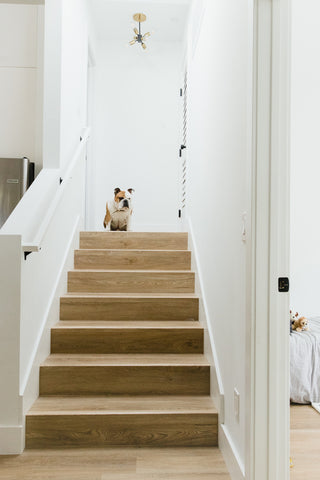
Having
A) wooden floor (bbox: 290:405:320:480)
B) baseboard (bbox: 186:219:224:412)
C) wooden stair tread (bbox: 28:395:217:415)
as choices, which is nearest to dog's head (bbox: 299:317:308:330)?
wooden floor (bbox: 290:405:320:480)

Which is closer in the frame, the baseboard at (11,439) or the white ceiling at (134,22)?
the baseboard at (11,439)

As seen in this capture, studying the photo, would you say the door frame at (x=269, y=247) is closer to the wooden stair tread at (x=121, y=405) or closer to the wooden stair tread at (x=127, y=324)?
the wooden stair tread at (x=121, y=405)

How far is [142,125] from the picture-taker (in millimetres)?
5418

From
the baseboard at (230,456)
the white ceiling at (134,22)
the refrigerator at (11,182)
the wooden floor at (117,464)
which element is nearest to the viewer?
the baseboard at (230,456)

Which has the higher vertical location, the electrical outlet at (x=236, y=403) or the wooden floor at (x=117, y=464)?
the electrical outlet at (x=236, y=403)

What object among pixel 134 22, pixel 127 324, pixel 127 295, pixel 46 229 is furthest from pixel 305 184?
pixel 134 22

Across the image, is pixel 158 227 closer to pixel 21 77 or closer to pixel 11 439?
pixel 21 77

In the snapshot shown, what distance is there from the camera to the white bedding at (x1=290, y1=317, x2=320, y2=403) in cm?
270

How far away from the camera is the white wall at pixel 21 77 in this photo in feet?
11.2

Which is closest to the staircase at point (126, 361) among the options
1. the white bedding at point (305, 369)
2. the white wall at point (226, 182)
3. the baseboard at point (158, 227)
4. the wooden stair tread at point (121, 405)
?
the wooden stair tread at point (121, 405)

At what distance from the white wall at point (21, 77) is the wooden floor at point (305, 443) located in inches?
106

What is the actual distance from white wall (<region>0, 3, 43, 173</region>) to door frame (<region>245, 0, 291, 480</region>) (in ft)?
7.68

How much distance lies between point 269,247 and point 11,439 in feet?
5.18

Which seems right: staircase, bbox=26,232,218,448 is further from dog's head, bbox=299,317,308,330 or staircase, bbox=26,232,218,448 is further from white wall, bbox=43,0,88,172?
white wall, bbox=43,0,88,172
